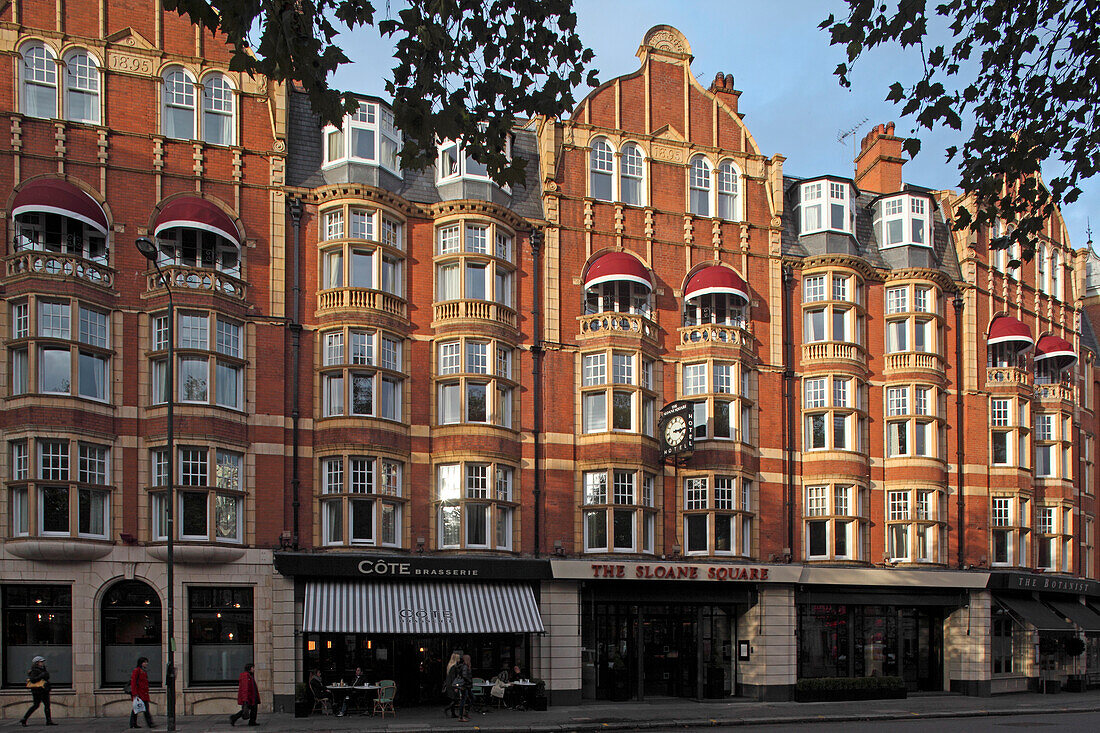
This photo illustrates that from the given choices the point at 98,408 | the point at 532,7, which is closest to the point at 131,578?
the point at 98,408

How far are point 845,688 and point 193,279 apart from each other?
22155 millimetres

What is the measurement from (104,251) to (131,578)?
28.0 feet

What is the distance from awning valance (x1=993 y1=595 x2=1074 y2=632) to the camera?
3550cm

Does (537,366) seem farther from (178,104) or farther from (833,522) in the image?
(178,104)

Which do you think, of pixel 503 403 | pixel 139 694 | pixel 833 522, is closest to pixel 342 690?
pixel 139 694

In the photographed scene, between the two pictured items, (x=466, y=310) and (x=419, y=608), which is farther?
(x=466, y=310)

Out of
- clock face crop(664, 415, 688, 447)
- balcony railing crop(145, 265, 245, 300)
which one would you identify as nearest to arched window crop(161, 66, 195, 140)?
balcony railing crop(145, 265, 245, 300)

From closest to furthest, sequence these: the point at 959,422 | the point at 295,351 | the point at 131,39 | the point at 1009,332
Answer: the point at 131,39 → the point at 295,351 → the point at 959,422 → the point at 1009,332

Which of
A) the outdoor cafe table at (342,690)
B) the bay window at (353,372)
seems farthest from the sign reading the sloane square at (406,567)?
the bay window at (353,372)

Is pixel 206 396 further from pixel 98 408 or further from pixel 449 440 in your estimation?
pixel 449 440

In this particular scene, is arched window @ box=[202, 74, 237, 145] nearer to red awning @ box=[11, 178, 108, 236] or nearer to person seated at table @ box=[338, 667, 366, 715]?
red awning @ box=[11, 178, 108, 236]

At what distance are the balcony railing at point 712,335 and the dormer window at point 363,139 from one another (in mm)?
10333

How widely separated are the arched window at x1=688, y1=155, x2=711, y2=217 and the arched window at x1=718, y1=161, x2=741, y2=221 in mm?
458

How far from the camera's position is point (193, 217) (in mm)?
27094
